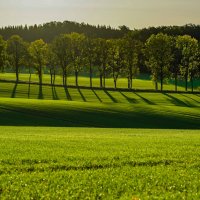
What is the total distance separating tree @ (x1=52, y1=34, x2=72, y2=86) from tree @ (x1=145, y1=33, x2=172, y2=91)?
78.2ft

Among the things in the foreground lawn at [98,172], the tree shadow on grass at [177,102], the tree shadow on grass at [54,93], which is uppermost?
the foreground lawn at [98,172]

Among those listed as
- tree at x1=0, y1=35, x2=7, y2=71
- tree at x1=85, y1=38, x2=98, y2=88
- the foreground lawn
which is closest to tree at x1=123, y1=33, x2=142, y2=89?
tree at x1=85, y1=38, x2=98, y2=88

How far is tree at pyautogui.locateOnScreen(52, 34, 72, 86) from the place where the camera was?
12950 centimetres

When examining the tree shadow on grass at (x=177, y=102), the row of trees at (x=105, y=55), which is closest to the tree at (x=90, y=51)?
the row of trees at (x=105, y=55)

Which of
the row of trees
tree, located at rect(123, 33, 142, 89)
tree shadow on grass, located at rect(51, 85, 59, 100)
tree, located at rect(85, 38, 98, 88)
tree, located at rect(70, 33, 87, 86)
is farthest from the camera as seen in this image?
tree, located at rect(85, 38, 98, 88)

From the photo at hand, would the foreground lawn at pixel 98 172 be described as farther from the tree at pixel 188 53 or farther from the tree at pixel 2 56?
the tree at pixel 188 53

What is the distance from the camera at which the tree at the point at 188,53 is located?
13050 cm

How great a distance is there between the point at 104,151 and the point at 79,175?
7716mm

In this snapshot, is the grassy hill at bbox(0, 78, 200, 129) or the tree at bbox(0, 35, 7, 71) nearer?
the grassy hill at bbox(0, 78, 200, 129)

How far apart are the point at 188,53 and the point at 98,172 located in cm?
11577

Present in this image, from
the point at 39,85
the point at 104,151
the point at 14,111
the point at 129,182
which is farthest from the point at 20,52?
the point at 129,182

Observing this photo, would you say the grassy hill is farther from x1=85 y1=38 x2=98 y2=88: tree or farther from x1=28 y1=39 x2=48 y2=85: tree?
x1=28 y1=39 x2=48 y2=85: tree

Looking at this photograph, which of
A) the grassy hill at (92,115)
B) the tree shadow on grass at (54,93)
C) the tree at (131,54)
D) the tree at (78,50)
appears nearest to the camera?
the grassy hill at (92,115)

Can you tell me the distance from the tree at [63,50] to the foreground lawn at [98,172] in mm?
102108
